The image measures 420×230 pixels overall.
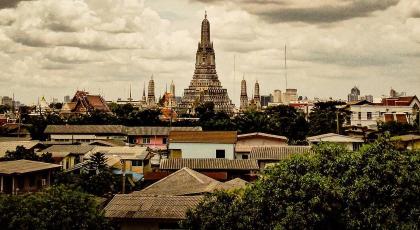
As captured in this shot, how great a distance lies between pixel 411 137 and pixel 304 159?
31.0 meters

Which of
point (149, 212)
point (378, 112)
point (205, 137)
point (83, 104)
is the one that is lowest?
point (149, 212)

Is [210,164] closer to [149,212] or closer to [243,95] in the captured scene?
[149,212]

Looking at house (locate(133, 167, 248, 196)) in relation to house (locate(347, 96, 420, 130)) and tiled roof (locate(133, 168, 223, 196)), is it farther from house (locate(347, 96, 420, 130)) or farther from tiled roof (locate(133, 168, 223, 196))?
house (locate(347, 96, 420, 130))

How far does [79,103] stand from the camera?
130m

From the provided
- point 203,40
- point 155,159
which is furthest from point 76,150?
point 203,40

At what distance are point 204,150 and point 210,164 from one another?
690 centimetres

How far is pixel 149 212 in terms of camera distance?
2155cm

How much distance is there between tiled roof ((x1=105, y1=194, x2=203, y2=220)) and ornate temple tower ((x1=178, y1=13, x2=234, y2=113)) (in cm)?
12514

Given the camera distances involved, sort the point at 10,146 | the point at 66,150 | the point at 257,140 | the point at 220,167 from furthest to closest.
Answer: the point at 257,140 < the point at 66,150 < the point at 10,146 < the point at 220,167

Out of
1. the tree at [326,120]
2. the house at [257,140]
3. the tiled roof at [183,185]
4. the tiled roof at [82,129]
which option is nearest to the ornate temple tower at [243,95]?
the tree at [326,120]

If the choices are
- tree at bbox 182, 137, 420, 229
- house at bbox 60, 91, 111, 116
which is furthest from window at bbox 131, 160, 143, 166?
house at bbox 60, 91, 111, 116

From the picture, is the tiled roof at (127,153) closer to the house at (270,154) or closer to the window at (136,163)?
the window at (136,163)

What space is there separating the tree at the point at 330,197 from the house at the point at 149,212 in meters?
2.33

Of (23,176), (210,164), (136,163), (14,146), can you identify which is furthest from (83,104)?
(23,176)
